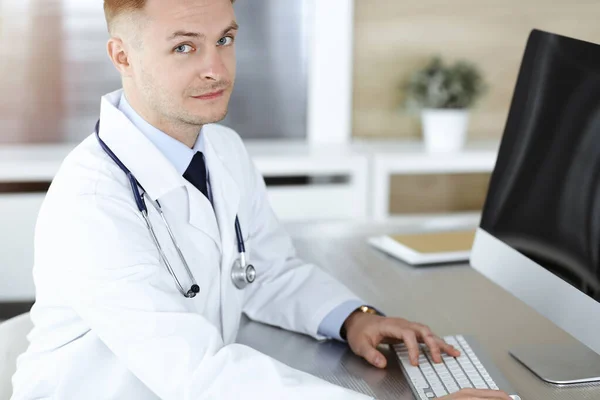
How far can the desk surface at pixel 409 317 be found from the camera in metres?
1.35

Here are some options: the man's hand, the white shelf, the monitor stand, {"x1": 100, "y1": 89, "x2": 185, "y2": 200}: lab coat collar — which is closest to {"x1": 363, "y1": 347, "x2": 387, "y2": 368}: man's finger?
the man's hand

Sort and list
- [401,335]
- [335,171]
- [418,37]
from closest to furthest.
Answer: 1. [401,335]
2. [335,171]
3. [418,37]

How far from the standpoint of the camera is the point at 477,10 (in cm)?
364

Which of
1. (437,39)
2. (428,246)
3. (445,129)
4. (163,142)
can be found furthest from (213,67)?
(437,39)

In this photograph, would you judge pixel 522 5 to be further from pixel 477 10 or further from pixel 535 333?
pixel 535 333

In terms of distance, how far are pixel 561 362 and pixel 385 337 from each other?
293 millimetres

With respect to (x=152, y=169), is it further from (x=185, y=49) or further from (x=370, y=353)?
(x=370, y=353)

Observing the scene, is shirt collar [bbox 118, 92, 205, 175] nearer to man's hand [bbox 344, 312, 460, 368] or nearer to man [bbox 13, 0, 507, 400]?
man [bbox 13, 0, 507, 400]

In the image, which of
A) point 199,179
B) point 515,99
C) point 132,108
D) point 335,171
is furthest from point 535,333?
point 335,171

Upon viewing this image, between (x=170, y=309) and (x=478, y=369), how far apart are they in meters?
0.50

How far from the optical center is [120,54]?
4.64 feet

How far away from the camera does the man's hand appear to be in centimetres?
140

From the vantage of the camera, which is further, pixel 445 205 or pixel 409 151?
pixel 445 205

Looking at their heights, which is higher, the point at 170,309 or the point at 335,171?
the point at 170,309
